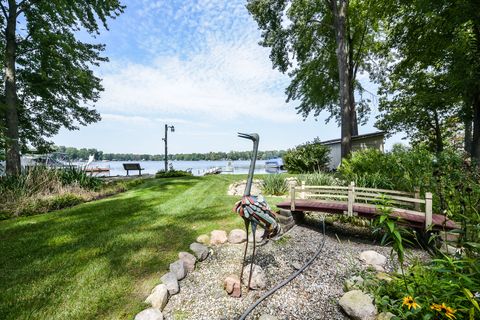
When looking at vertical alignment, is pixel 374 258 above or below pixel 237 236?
below

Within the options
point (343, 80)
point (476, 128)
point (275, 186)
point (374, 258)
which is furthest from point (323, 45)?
point (374, 258)

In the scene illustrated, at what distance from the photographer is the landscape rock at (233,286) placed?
2.68 m

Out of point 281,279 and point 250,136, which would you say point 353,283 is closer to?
point 281,279

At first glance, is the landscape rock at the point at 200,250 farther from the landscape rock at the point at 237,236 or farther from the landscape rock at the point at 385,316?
the landscape rock at the point at 385,316

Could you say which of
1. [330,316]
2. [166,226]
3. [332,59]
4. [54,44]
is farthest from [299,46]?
[330,316]

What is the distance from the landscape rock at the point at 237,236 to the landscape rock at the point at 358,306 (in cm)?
189

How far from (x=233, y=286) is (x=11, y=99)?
10.0 m

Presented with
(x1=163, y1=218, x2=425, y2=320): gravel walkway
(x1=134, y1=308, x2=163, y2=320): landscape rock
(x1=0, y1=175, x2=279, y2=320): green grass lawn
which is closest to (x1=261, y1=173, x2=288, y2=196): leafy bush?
(x1=0, y1=175, x2=279, y2=320): green grass lawn

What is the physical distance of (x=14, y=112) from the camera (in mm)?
7773

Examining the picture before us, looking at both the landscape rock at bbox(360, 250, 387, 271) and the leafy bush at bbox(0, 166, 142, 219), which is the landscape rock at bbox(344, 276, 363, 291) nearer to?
Answer: the landscape rock at bbox(360, 250, 387, 271)

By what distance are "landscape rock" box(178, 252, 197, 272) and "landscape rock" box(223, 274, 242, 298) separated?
0.65 m

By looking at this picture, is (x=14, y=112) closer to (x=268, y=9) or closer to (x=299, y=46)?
(x=268, y=9)

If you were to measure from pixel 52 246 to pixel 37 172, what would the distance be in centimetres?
462

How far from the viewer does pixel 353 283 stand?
2707 millimetres
